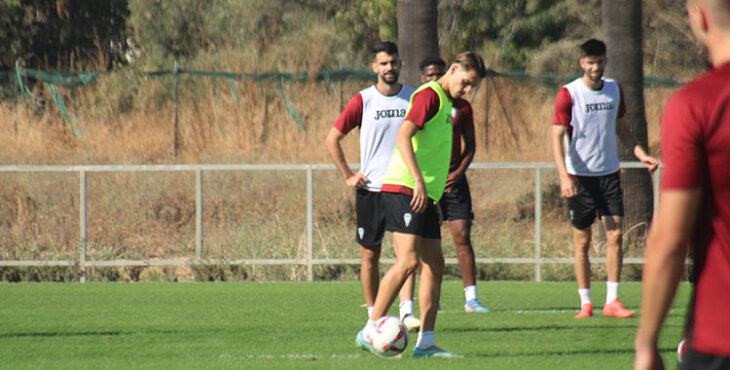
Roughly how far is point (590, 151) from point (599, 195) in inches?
15.9

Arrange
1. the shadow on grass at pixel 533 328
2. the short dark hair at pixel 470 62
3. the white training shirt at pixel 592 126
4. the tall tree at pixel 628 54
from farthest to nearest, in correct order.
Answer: the tall tree at pixel 628 54 < the white training shirt at pixel 592 126 < the shadow on grass at pixel 533 328 < the short dark hair at pixel 470 62

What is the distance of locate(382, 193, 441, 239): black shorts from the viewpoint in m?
7.67

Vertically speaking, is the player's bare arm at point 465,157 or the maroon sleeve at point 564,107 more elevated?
the maroon sleeve at point 564,107

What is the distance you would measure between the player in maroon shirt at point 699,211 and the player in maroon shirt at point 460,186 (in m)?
7.02

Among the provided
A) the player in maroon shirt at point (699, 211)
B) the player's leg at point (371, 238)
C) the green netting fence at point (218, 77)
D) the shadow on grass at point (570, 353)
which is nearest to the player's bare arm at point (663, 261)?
the player in maroon shirt at point (699, 211)

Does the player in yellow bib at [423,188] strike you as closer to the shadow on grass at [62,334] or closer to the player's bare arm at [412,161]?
the player's bare arm at [412,161]

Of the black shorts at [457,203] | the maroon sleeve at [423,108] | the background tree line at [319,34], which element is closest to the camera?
the maroon sleeve at [423,108]

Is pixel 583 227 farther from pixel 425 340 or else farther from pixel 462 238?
pixel 425 340

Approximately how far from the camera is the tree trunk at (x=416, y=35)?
17.1 m

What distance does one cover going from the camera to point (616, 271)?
33.6ft

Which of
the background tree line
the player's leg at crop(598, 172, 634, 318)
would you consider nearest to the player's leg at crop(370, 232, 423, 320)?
the player's leg at crop(598, 172, 634, 318)

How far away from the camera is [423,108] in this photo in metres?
7.57

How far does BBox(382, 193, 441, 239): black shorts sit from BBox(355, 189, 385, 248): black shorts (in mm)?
1471

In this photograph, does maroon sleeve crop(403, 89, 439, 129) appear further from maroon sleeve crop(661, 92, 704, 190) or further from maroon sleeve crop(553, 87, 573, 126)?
maroon sleeve crop(661, 92, 704, 190)
